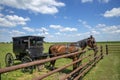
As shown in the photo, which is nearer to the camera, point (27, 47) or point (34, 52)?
point (34, 52)

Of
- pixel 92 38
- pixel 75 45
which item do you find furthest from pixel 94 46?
pixel 75 45

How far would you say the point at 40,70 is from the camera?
10.8m

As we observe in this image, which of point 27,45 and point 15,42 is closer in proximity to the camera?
point 27,45

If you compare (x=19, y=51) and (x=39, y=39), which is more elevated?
(x=39, y=39)

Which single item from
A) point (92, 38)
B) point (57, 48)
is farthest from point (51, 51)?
point (92, 38)

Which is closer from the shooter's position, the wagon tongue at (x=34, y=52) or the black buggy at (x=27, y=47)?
the wagon tongue at (x=34, y=52)

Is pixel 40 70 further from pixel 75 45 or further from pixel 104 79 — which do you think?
pixel 104 79

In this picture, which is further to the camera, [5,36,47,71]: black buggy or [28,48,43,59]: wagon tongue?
[5,36,47,71]: black buggy

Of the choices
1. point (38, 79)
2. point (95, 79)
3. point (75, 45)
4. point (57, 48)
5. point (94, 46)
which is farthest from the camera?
point (94, 46)

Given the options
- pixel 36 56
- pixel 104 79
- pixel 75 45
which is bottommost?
pixel 104 79

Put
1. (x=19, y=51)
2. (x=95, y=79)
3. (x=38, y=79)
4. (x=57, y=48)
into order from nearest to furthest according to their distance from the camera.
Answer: (x=38, y=79) < (x=95, y=79) < (x=57, y=48) < (x=19, y=51)

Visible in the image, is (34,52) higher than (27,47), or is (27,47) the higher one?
(27,47)

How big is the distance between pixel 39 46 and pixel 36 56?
1.78 meters

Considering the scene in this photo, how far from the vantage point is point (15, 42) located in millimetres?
12578
